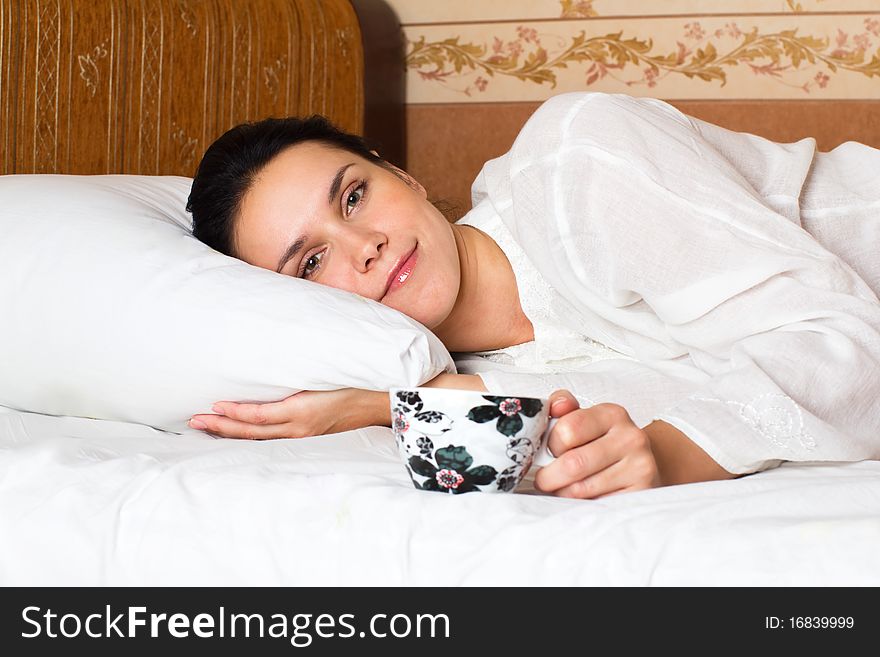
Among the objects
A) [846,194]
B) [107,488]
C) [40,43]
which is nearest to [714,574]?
[107,488]

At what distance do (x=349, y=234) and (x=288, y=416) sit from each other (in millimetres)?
245

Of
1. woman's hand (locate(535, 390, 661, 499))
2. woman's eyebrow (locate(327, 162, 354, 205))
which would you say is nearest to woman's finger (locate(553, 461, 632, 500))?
woman's hand (locate(535, 390, 661, 499))

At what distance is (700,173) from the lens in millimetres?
1085

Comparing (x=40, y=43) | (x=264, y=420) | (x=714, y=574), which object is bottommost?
(x=264, y=420)

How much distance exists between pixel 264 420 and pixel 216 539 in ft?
1.15

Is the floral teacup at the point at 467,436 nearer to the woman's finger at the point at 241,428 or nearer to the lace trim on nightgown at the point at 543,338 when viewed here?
the woman's finger at the point at 241,428

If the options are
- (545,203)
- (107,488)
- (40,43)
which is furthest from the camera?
(40,43)

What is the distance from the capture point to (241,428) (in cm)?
108

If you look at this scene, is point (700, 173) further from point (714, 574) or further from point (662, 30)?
point (662, 30)

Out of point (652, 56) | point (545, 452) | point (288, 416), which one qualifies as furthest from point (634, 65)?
point (545, 452)

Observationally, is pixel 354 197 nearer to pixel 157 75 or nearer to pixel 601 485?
pixel 601 485

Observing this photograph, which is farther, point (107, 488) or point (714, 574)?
point (107, 488)

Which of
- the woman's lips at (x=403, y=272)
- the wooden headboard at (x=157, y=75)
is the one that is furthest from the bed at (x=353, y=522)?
the wooden headboard at (x=157, y=75)

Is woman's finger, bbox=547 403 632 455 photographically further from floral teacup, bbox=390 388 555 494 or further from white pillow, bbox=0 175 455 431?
white pillow, bbox=0 175 455 431
